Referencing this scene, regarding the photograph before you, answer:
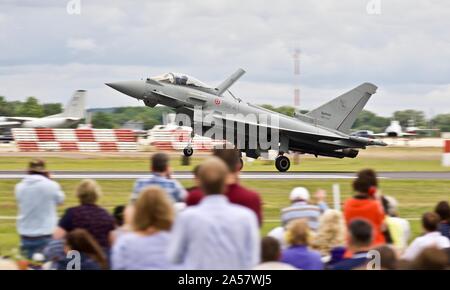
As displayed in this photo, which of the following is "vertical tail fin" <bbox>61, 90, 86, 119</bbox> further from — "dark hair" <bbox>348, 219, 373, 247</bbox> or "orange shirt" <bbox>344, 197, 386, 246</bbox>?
"dark hair" <bbox>348, 219, 373, 247</bbox>

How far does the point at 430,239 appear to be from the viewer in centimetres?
870

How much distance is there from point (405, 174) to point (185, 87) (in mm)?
8753

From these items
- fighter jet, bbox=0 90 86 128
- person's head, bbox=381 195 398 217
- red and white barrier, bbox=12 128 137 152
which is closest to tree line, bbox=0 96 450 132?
fighter jet, bbox=0 90 86 128

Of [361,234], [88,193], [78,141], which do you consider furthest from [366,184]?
[78,141]

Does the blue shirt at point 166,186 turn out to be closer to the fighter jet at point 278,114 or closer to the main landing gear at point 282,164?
the fighter jet at point 278,114

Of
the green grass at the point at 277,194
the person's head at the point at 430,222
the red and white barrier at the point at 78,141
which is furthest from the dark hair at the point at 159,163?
the red and white barrier at the point at 78,141

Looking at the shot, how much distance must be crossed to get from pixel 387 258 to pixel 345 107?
24.1 m

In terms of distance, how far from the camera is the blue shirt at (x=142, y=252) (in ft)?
20.5

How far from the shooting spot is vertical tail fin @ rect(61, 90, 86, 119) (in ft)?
190

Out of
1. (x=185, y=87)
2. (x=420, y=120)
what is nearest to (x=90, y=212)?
(x=185, y=87)

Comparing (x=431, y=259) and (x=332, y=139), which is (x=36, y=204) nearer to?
(x=431, y=259)

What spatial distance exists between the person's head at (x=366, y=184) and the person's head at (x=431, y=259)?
270cm

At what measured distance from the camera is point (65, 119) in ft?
192

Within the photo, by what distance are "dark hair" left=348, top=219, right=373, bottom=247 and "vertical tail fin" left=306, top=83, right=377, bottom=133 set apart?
23702 mm
